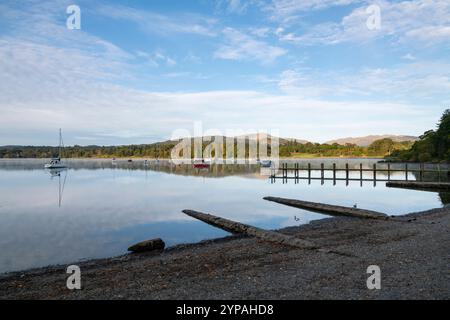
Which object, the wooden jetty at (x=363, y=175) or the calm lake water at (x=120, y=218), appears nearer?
the calm lake water at (x=120, y=218)

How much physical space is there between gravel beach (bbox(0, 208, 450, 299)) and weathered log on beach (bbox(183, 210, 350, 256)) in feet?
1.22

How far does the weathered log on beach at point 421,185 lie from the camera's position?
33188 mm

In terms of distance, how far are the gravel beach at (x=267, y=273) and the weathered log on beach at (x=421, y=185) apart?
2383 centimetres

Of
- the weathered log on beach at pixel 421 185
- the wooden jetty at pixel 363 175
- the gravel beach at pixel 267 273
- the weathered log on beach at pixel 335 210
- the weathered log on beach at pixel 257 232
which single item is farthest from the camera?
the wooden jetty at pixel 363 175

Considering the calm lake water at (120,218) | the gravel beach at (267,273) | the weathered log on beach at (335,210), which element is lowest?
the calm lake water at (120,218)

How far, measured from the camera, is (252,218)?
22047mm

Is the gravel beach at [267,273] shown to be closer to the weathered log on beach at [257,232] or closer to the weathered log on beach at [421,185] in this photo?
the weathered log on beach at [257,232]

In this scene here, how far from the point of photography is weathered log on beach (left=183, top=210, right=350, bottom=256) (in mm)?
11265

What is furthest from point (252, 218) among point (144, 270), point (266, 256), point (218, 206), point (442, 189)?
point (442, 189)

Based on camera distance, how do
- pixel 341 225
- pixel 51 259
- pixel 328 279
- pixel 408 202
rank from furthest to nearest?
pixel 408 202, pixel 341 225, pixel 51 259, pixel 328 279

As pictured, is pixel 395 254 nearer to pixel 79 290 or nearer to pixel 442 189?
pixel 79 290

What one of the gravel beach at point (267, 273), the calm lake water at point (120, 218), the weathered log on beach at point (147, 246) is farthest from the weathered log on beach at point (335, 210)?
the weathered log on beach at point (147, 246)
